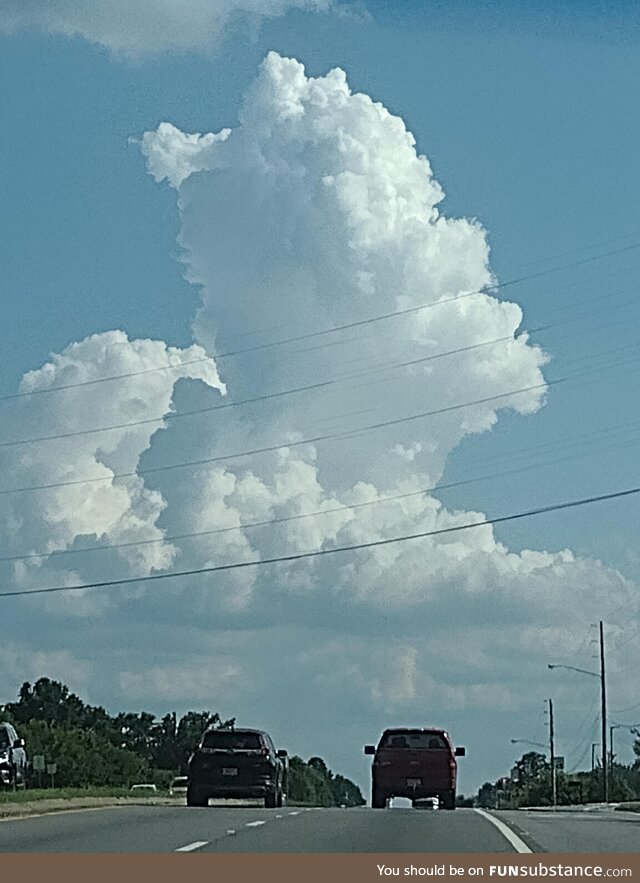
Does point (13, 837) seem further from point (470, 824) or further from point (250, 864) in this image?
point (470, 824)

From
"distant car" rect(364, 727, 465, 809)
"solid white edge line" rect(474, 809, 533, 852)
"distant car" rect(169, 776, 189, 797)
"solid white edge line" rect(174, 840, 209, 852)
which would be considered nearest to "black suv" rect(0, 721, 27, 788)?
"distant car" rect(169, 776, 189, 797)

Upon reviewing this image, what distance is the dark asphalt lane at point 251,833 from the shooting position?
18.7 metres

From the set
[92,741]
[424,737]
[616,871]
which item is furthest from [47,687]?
[616,871]

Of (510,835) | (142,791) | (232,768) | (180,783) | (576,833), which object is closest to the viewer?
(510,835)

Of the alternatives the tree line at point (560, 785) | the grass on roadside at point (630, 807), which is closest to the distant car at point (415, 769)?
the grass on roadside at point (630, 807)

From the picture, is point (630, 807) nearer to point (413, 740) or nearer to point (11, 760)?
point (413, 740)

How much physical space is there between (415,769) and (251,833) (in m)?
17.2

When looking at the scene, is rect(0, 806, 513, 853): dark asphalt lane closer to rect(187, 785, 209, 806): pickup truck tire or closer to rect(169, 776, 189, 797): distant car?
rect(187, 785, 209, 806): pickup truck tire

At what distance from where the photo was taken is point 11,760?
44.2 meters

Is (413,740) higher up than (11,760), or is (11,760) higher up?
(413,740)

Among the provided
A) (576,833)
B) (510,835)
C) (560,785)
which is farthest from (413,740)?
(560,785)

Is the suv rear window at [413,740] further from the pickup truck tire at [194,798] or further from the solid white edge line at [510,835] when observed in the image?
the solid white edge line at [510,835]

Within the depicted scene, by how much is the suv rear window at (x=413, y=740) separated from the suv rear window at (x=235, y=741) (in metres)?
3.45

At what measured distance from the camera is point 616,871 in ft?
53.2
